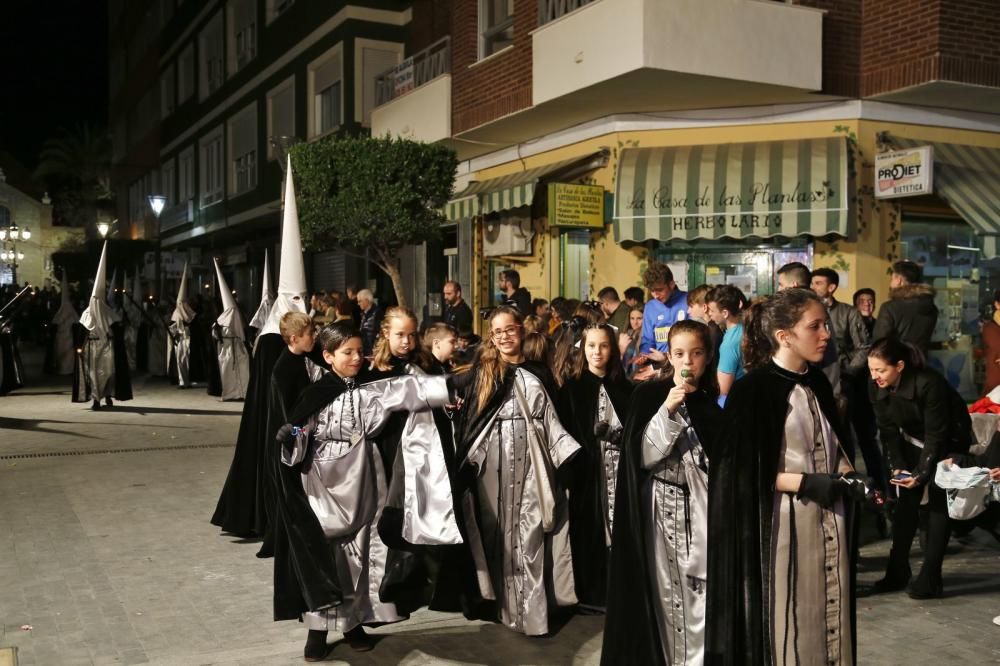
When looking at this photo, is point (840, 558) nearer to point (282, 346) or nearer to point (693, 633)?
point (693, 633)

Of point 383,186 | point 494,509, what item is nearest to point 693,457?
point 494,509

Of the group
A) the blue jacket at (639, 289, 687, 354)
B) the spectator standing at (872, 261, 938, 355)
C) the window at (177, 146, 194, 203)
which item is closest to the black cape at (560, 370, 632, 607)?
the blue jacket at (639, 289, 687, 354)

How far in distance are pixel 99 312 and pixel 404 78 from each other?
312 inches

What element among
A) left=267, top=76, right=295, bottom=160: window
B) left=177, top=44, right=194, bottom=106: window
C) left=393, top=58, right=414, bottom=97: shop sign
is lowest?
left=393, top=58, right=414, bottom=97: shop sign

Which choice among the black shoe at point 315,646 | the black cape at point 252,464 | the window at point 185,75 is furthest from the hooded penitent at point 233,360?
the window at point 185,75

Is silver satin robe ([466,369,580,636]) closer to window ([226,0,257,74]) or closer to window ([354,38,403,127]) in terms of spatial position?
window ([354,38,403,127])

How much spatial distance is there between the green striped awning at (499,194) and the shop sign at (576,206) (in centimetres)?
60

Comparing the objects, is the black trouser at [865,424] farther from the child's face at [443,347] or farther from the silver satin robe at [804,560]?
the silver satin robe at [804,560]

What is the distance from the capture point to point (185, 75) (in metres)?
39.9

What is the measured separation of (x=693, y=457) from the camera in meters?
4.49

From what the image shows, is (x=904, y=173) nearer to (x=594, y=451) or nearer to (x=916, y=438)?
(x=916, y=438)

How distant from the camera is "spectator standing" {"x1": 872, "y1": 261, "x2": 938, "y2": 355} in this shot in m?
8.48

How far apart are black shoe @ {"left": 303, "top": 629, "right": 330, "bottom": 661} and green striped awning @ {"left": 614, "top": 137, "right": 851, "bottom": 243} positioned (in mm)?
10085

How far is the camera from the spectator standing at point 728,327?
616 centimetres
